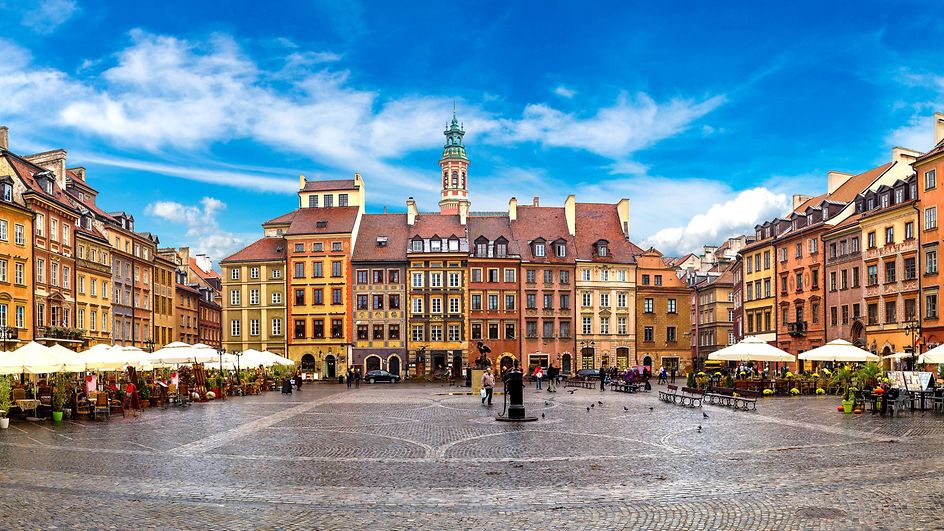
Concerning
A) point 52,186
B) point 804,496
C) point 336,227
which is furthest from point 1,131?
point 804,496

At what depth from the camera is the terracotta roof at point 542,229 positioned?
8312 centimetres

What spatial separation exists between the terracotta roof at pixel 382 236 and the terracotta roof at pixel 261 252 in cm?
700

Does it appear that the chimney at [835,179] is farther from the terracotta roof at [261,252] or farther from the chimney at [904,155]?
the terracotta roof at [261,252]

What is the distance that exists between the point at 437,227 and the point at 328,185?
1051 cm

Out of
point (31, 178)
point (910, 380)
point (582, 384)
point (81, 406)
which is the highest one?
point (31, 178)

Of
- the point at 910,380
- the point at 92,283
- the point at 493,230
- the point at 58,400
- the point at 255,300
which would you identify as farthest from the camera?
the point at 493,230

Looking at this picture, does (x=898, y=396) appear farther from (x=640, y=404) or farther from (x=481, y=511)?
(x=481, y=511)

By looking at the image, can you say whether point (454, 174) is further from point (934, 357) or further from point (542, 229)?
point (934, 357)

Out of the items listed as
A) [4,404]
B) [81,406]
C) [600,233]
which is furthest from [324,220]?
[4,404]

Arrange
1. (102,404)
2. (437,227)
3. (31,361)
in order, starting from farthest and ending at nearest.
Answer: (437,227), (102,404), (31,361)

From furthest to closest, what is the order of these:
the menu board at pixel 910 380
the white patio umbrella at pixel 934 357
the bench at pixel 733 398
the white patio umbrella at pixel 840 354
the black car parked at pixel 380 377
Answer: the black car parked at pixel 380 377
the white patio umbrella at pixel 840 354
the bench at pixel 733 398
the menu board at pixel 910 380
the white patio umbrella at pixel 934 357

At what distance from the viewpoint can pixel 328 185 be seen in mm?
86000

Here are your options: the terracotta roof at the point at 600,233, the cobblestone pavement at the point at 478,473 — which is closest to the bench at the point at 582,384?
the terracotta roof at the point at 600,233

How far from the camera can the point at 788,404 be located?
36875 mm
